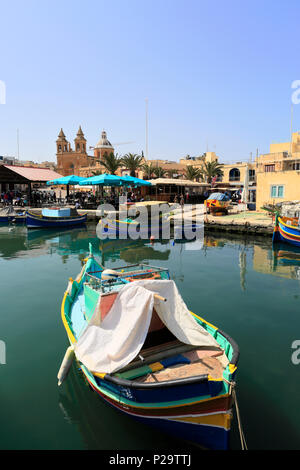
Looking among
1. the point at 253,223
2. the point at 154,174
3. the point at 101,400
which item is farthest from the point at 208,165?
the point at 101,400

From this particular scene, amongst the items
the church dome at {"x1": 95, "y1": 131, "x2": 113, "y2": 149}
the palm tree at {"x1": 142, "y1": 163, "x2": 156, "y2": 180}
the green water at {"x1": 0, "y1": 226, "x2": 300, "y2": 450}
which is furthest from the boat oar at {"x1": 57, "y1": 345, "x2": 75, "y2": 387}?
the church dome at {"x1": 95, "y1": 131, "x2": 113, "y2": 149}

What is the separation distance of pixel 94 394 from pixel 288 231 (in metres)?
19.4

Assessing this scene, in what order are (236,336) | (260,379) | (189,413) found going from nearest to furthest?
(189,413) < (260,379) < (236,336)

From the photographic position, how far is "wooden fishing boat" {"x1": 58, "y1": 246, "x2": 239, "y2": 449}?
481 cm

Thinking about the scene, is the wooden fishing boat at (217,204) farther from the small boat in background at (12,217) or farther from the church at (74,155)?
the church at (74,155)

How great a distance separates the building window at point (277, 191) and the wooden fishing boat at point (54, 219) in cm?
2077

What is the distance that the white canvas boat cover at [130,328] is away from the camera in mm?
5680

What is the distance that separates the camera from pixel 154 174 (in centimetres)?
5366

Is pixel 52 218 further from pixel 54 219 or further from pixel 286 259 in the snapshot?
pixel 286 259

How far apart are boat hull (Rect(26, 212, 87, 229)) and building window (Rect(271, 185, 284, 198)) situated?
2061 centimetres

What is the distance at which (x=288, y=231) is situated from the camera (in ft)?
71.2
